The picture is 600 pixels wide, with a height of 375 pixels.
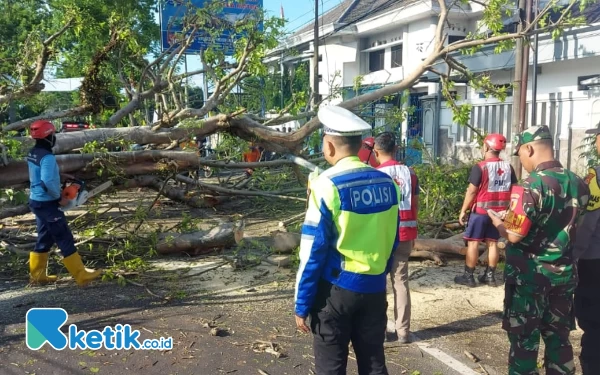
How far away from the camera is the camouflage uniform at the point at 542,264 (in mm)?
3160

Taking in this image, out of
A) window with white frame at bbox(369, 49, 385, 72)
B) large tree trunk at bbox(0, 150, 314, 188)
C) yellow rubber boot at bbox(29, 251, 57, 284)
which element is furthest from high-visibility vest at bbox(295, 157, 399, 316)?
window with white frame at bbox(369, 49, 385, 72)

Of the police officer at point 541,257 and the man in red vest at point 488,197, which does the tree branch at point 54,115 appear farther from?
the police officer at point 541,257

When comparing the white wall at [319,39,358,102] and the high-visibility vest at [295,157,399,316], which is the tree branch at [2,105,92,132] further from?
the white wall at [319,39,358,102]

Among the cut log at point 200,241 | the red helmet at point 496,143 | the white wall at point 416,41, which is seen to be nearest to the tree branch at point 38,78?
the cut log at point 200,241

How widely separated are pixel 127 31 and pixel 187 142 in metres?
1.64

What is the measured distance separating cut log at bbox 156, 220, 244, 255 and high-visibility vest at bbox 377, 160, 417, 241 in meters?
2.75

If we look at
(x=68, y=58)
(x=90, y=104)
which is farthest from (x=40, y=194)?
(x=68, y=58)

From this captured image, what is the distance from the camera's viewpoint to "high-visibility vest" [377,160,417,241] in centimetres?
457

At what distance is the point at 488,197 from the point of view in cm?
571

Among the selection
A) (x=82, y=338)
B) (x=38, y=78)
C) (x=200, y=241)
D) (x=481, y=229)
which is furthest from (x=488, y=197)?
(x=38, y=78)

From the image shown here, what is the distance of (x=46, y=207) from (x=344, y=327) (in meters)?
3.98

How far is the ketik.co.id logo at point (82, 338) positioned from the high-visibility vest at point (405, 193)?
215 cm

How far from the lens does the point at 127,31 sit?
23.4ft

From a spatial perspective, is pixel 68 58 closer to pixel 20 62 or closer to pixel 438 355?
pixel 20 62
